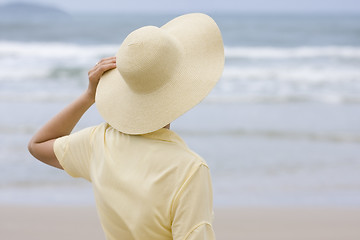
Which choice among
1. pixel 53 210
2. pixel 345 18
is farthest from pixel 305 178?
pixel 345 18

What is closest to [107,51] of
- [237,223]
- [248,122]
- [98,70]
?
[248,122]

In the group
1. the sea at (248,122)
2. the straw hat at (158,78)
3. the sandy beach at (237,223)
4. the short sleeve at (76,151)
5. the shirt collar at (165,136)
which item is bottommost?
the sandy beach at (237,223)

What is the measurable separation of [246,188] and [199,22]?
347cm

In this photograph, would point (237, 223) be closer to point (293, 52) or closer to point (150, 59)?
point (150, 59)

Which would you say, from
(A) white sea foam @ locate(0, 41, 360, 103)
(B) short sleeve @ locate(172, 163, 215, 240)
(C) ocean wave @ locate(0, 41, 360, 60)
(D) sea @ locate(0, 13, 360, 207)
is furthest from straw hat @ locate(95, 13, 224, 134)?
(C) ocean wave @ locate(0, 41, 360, 60)

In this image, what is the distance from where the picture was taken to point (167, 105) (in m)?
1.33

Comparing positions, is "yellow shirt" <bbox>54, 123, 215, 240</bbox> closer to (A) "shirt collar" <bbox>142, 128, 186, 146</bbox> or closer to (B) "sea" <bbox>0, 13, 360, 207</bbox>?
(A) "shirt collar" <bbox>142, 128, 186, 146</bbox>

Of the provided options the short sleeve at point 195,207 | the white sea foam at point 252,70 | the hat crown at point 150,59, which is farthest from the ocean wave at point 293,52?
the short sleeve at point 195,207

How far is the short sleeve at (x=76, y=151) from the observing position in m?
1.41

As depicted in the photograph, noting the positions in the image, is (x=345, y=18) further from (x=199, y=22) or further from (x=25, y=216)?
(x=199, y=22)

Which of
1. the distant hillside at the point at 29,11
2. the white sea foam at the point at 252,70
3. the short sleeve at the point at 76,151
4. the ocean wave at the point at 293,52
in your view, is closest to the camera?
the short sleeve at the point at 76,151

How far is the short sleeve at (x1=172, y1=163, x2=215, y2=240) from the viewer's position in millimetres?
1214

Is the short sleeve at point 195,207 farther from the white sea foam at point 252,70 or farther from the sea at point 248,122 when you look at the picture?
the white sea foam at point 252,70

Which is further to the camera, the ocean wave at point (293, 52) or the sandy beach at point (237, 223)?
the ocean wave at point (293, 52)
